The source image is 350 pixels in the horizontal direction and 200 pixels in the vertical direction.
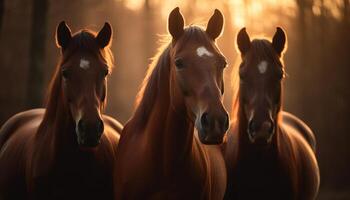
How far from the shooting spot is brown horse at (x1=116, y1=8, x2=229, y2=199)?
14.6 ft

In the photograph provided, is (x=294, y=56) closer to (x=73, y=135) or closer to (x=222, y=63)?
(x=73, y=135)

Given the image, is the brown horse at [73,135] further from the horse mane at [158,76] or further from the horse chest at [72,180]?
the horse mane at [158,76]

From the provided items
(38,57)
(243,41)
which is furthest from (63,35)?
(38,57)

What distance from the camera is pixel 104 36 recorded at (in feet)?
17.3

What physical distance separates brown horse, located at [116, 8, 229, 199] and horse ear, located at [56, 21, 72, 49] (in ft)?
2.76

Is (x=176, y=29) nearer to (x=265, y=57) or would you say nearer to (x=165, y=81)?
(x=165, y=81)

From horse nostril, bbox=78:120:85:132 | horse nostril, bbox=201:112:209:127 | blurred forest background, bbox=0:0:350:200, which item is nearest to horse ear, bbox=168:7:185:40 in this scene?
horse nostril, bbox=201:112:209:127

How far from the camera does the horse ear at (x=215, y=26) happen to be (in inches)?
194

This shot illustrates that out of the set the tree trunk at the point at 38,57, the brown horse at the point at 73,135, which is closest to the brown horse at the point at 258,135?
the brown horse at the point at 73,135

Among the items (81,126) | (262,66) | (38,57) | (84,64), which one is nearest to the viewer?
(81,126)

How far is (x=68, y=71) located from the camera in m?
4.91

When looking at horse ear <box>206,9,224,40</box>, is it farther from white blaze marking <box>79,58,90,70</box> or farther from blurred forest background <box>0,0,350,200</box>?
blurred forest background <box>0,0,350,200</box>

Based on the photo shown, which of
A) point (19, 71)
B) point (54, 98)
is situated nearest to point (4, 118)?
point (19, 71)

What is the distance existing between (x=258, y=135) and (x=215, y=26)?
3.78 feet
